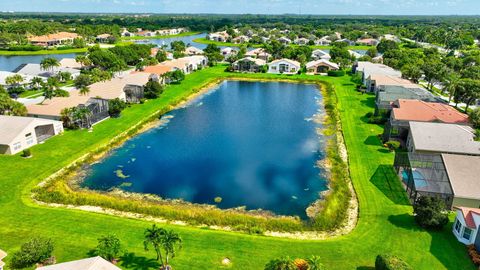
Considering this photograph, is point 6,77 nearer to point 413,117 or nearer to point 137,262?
point 137,262

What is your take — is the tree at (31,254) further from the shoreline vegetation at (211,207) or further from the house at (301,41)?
the house at (301,41)

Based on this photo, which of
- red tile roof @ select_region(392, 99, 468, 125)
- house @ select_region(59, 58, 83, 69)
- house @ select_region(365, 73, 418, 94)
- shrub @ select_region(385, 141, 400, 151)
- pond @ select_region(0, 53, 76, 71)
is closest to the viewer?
shrub @ select_region(385, 141, 400, 151)

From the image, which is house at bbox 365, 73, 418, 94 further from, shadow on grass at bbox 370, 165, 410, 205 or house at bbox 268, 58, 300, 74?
shadow on grass at bbox 370, 165, 410, 205

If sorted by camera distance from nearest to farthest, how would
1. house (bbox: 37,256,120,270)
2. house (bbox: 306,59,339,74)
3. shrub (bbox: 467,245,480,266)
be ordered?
house (bbox: 37,256,120,270)
shrub (bbox: 467,245,480,266)
house (bbox: 306,59,339,74)

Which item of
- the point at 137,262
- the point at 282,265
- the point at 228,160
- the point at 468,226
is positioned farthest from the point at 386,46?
the point at 137,262

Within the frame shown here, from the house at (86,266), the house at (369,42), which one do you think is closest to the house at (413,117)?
the house at (86,266)


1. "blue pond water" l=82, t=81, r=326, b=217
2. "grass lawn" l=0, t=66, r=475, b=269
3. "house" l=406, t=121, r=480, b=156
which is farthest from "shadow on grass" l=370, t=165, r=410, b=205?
"blue pond water" l=82, t=81, r=326, b=217
